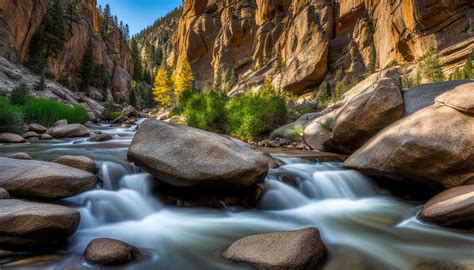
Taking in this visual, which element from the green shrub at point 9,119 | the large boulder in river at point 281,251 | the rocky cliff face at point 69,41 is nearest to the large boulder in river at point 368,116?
the large boulder in river at point 281,251

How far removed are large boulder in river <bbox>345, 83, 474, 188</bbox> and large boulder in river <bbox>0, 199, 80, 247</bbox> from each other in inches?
214

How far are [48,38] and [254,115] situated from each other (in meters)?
32.6

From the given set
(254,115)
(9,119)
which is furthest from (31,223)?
(254,115)

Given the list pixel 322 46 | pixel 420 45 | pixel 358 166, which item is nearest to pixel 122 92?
pixel 322 46

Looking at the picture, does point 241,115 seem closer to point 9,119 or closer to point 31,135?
point 31,135

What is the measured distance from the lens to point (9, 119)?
10.4 meters

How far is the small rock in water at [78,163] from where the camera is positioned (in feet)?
17.6

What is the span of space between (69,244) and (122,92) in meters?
57.3

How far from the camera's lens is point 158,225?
451 cm

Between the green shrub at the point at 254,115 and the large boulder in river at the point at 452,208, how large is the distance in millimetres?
8913

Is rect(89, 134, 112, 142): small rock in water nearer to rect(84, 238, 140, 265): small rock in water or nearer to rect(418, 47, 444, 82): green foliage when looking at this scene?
rect(84, 238, 140, 265): small rock in water

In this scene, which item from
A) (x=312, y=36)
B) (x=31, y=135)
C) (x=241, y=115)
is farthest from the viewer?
(x=312, y=36)

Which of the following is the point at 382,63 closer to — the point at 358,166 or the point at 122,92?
the point at 358,166

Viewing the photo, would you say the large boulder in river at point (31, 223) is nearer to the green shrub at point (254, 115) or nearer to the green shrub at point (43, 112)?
the green shrub at point (254, 115)
